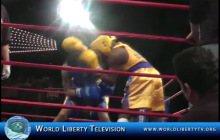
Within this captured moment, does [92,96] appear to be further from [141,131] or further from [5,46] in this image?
[141,131]

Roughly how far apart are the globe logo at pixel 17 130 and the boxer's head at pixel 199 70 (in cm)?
49

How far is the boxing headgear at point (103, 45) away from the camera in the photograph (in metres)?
1.45

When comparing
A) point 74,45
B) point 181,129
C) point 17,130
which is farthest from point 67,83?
point 181,129

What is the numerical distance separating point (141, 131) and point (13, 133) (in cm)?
35

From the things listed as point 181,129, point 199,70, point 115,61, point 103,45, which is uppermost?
point 103,45

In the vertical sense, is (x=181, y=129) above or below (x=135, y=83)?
below

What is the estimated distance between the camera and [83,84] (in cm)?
157

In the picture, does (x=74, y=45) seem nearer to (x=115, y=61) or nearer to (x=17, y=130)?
(x=115, y=61)

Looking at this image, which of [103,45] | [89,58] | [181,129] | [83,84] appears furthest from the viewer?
[83,84]

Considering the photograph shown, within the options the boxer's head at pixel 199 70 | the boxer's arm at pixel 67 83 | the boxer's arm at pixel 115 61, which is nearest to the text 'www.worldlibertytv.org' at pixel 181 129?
the boxer's head at pixel 199 70

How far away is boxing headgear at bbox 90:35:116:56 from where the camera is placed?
4.75 ft

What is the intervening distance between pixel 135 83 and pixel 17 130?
748mm

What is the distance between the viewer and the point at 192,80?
925 millimetres

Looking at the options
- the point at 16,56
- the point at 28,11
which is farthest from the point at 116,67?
the point at 28,11
